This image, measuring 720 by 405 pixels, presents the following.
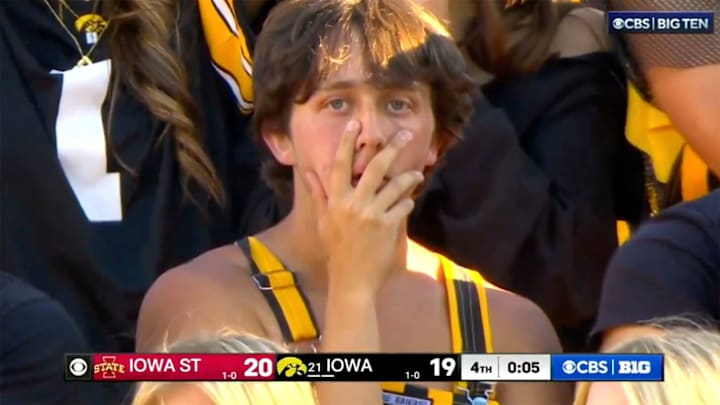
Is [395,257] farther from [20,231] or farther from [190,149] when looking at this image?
[20,231]

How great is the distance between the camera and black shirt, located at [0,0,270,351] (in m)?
2.25

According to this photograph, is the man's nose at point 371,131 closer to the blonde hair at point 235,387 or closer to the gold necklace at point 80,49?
the blonde hair at point 235,387

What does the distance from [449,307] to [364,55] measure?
12.2 inches

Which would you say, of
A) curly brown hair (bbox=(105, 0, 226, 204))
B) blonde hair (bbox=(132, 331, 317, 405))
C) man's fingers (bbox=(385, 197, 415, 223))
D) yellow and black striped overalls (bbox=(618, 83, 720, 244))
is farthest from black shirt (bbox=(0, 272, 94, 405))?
yellow and black striped overalls (bbox=(618, 83, 720, 244))

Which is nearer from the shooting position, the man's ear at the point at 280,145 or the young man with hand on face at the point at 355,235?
the young man with hand on face at the point at 355,235

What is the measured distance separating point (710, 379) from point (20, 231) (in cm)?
94

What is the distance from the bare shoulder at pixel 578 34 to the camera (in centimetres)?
239

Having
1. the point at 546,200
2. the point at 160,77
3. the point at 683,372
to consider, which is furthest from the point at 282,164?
the point at 683,372

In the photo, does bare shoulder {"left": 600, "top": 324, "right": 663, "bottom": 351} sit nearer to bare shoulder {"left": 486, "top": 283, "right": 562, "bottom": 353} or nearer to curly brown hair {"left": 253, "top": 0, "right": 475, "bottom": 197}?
bare shoulder {"left": 486, "top": 283, "right": 562, "bottom": 353}

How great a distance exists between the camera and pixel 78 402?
6.82 ft

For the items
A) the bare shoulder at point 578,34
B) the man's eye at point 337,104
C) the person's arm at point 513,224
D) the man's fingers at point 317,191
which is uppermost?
the man's eye at point 337,104

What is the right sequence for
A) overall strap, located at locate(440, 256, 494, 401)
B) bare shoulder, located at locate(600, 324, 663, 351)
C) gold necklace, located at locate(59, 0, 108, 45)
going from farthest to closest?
1. gold necklace, located at locate(59, 0, 108, 45)
2. overall strap, located at locate(440, 256, 494, 401)
3. bare shoulder, located at locate(600, 324, 663, 351)

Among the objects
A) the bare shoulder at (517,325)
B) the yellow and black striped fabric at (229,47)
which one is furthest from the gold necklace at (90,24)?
the bare shoulder at (517,325)

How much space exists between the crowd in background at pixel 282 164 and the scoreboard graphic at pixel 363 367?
48 millimetres
